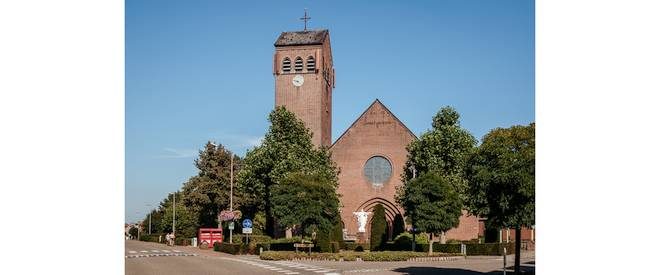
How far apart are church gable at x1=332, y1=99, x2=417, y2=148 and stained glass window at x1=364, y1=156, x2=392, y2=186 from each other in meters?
2.08

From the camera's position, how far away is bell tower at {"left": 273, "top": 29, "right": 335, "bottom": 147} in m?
57.1

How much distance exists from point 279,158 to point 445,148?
11424 millimetres

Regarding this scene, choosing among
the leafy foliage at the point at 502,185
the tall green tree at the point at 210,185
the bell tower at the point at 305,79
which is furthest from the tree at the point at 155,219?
the leafy foliage at the point at 502,185

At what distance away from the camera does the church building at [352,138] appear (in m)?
54.2

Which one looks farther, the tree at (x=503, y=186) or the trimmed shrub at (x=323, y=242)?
the trimmed shrub at (x=323, y=242)

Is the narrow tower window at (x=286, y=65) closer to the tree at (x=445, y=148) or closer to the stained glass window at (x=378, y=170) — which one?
the stained glass window at (x=378, y=170)

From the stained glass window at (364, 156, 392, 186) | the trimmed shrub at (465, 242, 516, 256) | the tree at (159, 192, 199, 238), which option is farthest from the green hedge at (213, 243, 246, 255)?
the tree at (159, 192, 199, 238)

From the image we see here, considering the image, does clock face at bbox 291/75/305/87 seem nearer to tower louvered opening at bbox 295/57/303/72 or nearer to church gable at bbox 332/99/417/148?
tower louvered opening at bbox 295/57/303/72

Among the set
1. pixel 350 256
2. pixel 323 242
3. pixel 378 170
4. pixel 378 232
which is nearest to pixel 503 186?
pixel 350 256

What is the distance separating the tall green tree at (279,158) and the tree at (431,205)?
1142 cm
